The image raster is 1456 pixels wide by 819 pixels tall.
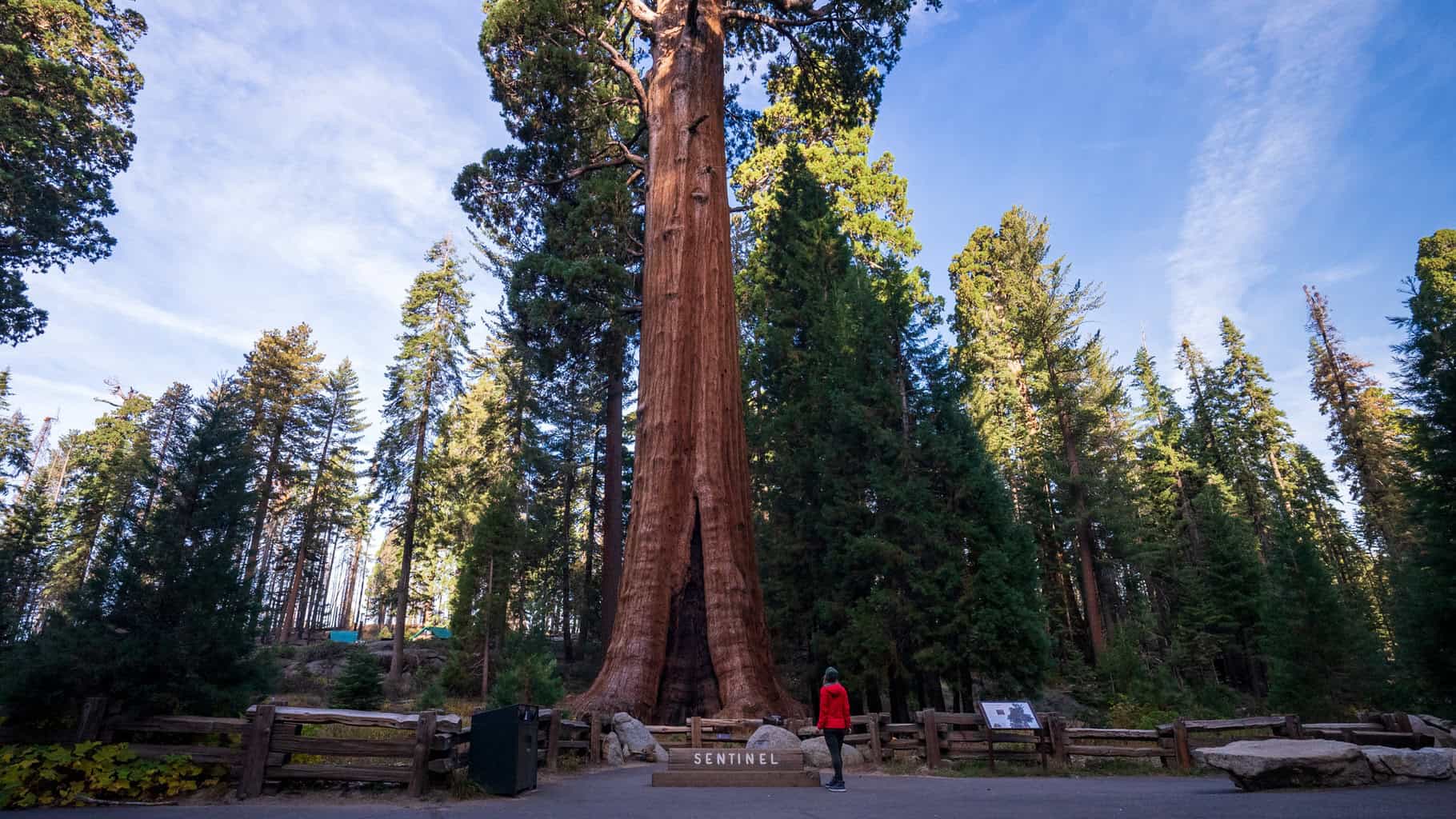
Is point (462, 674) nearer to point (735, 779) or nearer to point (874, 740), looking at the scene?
point (874, 740)

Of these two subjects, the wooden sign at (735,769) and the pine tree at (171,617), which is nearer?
the pine tree at (171,617)

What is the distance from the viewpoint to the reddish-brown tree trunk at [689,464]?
11844mm

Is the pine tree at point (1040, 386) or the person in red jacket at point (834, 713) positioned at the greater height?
the pine tree at point (1040, 386)

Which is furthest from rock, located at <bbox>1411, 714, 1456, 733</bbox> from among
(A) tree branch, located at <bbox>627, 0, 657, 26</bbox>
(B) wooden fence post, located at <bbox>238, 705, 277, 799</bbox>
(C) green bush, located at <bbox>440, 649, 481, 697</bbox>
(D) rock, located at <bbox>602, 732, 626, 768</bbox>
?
(C) green bush, located at <bbox>440, 649, 481, 697</bbox>

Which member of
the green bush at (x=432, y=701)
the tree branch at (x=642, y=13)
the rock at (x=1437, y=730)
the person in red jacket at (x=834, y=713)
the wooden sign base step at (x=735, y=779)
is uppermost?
the tree branch at (x=642, y=13)

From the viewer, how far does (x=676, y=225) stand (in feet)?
47.3

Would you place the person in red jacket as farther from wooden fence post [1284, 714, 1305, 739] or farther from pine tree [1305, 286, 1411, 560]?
pine tree [1305, 286, 1411, 560]

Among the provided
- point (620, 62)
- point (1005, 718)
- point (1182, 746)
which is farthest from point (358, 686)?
point (620, 62)

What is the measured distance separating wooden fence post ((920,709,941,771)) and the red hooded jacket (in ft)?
8.87

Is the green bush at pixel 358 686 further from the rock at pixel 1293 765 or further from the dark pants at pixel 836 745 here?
the rock at pixel 1293 765

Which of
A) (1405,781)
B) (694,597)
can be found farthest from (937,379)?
(1405,781)

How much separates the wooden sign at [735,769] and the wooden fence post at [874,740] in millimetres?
→ 2350

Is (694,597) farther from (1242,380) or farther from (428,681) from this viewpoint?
(1242,380)

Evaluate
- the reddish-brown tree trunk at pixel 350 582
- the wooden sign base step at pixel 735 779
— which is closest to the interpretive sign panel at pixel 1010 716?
the wooden sign base step at pixel 735 779
